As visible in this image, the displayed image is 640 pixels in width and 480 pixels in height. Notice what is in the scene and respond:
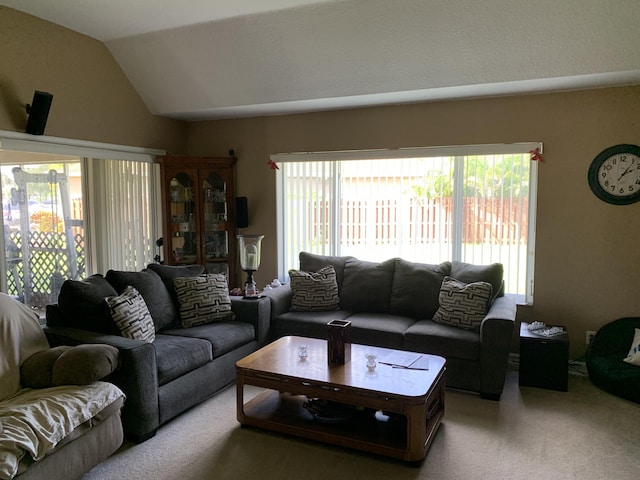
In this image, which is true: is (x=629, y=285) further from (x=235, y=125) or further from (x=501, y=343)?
(x=235, y=125)

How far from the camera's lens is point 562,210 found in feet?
12.8

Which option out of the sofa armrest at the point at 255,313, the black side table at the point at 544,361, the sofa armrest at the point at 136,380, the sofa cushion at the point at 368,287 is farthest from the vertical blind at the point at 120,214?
the black side table at the point at 544,361

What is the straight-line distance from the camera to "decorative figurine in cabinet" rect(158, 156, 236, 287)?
16.2 ft

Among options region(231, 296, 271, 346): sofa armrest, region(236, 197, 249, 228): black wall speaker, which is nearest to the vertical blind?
region(236, 197, 249, 228): black wall speaker

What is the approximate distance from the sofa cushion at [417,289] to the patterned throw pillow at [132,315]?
208cm

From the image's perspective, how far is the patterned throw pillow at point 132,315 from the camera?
2.98 metres

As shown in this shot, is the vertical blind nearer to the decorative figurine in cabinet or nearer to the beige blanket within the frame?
the decorative figurine in cabinet

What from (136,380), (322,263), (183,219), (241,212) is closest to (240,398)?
(136,380)

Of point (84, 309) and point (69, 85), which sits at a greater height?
point (69, 85)

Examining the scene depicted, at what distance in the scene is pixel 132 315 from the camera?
3057 millimetres

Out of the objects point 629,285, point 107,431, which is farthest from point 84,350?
point 629,285

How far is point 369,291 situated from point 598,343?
6.19 feet

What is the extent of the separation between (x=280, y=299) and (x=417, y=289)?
1.23 meters

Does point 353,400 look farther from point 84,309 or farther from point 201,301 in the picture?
point 84,309
